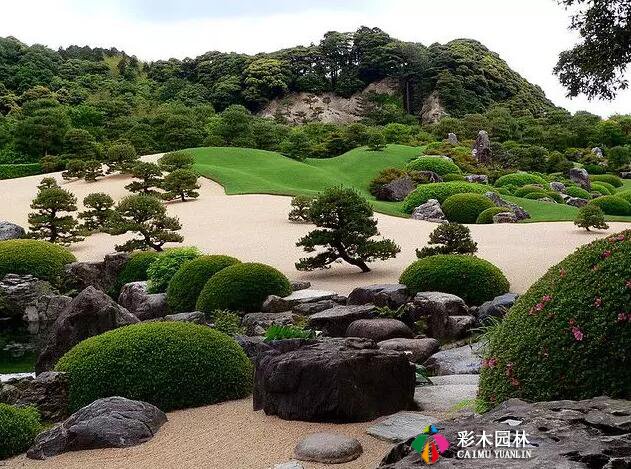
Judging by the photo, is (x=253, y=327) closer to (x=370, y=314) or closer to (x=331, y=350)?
(x=370, y=314)

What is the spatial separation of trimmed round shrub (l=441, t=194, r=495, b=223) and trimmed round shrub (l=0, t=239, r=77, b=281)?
13.5 meters

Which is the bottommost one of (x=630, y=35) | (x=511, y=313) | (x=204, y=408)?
(x=204, y=408)

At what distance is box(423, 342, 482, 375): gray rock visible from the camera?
7555 mm

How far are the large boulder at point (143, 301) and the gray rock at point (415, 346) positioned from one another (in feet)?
20.0

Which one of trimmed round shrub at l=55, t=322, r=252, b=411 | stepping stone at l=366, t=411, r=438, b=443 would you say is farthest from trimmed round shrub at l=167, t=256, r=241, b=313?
stepping stone at l=366, t=411, r=438, b=443

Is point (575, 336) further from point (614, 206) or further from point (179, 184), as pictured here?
point (614, 206)

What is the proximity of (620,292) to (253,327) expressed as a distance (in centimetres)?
720

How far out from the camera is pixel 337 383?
5.56 meters

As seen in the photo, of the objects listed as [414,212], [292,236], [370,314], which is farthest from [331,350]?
[414,212]

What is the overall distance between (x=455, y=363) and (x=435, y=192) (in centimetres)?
1964

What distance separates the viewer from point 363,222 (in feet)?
47.4

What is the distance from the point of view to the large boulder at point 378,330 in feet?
29.2

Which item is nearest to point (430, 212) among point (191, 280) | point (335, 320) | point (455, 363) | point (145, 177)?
point (145, 177)

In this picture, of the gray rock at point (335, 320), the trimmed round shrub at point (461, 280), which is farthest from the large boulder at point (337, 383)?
the trimmed round shrub at point (461, 280)
